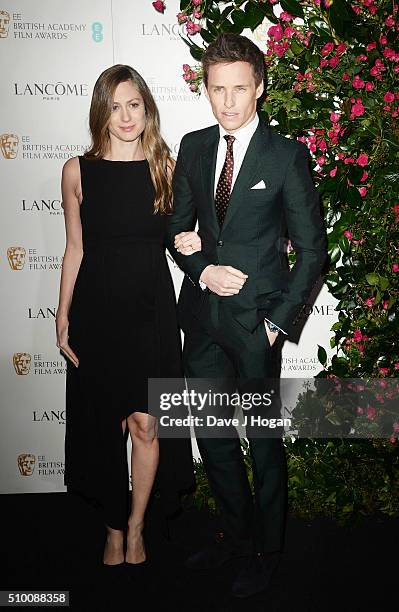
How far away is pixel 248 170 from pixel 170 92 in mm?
985

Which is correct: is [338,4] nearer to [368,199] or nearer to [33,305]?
[368,199]

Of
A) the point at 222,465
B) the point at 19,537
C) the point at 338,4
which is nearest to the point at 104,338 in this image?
the point at 222,465

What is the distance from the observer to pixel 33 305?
3.58 metres

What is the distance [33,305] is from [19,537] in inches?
48.0

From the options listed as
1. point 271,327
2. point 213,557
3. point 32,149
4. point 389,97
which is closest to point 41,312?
point 32,149

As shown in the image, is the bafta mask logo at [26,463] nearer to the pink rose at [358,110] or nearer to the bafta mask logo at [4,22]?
the bafta mask logo at [4,22]

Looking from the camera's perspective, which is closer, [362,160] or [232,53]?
[232,53]

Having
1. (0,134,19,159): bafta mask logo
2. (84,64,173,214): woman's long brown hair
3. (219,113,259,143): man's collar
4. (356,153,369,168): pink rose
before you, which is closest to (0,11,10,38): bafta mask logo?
(0,134,19,159): bafta mask logo

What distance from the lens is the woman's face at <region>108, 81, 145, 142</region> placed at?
2.82m

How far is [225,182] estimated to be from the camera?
2691mm

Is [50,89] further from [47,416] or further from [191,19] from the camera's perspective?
[47,416]

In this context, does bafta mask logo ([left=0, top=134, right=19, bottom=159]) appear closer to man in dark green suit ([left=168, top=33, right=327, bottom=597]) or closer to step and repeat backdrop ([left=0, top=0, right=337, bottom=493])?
step and repeat backdrop ([left=0, top=0, right=337, bottom=493])

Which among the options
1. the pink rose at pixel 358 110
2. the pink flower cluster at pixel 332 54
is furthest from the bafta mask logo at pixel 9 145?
the pink rose at pixel 358 110

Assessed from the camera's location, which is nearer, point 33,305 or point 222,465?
point 222,465
